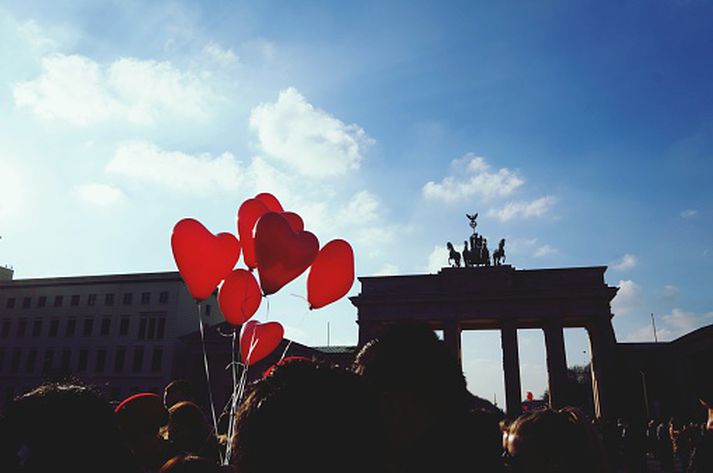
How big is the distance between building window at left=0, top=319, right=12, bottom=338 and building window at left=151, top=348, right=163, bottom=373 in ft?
50.8

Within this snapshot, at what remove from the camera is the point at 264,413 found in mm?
1298

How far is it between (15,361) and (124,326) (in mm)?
11107

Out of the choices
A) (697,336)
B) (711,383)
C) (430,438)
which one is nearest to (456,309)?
(697,336)

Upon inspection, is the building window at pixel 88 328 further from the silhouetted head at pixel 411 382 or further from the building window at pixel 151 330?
the silhouetted head at pixel 411 382

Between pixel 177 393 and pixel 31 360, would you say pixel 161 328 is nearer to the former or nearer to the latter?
pixel 31 360

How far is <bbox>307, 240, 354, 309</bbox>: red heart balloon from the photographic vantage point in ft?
15.7

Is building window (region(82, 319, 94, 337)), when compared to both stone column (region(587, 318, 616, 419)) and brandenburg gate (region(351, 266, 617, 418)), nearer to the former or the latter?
brandenburg gate (region(351, 266, 617, 418))

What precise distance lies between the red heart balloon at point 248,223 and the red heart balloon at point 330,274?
2.50 ft

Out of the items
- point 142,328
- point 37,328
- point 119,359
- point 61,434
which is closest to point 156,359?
point 142,328

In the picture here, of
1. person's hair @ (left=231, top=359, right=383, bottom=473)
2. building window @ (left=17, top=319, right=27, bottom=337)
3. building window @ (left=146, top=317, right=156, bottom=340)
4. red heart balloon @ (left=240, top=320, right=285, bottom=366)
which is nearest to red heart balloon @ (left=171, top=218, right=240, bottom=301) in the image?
red heart balloon @ (left=240, top=320, right=285, bottom=366)

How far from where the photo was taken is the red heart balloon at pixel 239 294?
5234 mm

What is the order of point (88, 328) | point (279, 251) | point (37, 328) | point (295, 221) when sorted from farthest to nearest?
point (37, 328), point (88, 328), point (295, 221), point (279, 251)

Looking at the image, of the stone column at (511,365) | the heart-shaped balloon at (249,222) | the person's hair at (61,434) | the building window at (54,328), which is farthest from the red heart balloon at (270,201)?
the building window at (54,328)

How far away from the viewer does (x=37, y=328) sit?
149 ft
